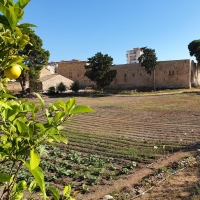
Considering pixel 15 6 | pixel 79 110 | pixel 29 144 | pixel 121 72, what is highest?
pixel 121 72

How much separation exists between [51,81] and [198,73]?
64.0 ft

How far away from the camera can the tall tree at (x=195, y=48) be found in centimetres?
2868

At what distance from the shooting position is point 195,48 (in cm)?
2959

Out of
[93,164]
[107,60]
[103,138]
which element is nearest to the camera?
[93,164]

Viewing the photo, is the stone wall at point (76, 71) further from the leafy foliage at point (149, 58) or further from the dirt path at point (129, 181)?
the dirt path at point (129, 181)

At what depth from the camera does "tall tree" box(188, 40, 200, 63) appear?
2868cm

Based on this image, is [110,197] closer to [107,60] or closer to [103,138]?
[103,138]

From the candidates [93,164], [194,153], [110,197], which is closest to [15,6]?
[110,197]

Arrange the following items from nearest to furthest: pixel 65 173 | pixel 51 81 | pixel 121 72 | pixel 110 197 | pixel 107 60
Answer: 1. pixel 110 197
2. pixel 65 173
3. pixel 107 60
4. pixel 51 81
5. pixel 121 72

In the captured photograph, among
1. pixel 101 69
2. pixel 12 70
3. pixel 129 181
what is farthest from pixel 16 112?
pixel 101 69

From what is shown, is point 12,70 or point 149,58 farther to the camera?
point 149,58

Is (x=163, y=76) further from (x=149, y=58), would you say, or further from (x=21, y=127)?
(x=21, y=127)

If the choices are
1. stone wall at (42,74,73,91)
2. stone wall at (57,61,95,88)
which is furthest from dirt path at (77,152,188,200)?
stone wall at (57,61,95,88)

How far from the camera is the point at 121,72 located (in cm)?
3394
